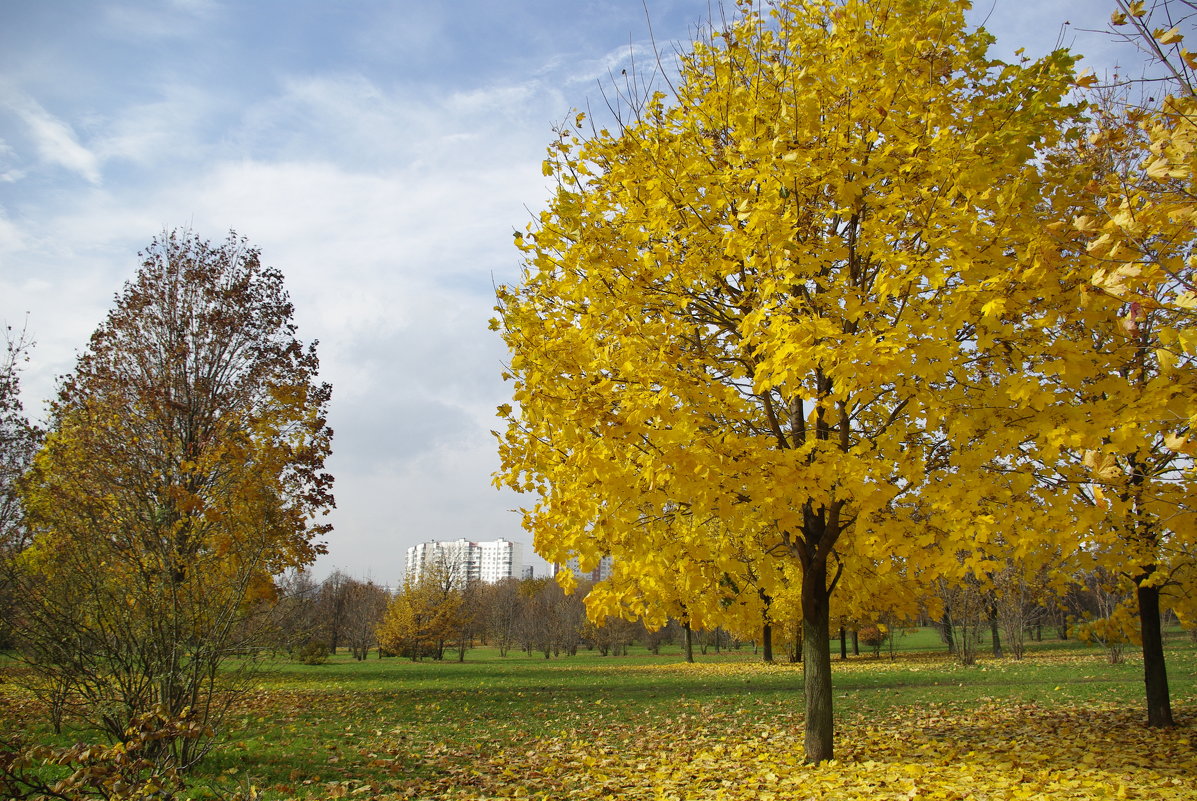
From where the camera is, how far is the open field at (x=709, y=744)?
5066 millimetres

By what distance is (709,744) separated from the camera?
301 inches

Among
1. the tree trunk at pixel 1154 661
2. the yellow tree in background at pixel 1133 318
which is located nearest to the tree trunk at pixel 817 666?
the yellow tree in background at pixel 1133 318

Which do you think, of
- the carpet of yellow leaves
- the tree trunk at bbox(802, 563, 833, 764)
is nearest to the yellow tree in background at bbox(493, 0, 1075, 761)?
the tree trunk at bbox(802, 563, 833, 764)

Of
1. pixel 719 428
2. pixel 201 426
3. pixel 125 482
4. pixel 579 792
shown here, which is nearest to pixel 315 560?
pixel 201 426

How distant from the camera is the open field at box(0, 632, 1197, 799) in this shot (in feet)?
16.6

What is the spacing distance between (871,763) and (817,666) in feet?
2.93

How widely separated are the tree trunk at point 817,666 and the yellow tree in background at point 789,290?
26 millimetres

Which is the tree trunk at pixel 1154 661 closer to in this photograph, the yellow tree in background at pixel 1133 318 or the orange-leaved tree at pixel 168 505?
the yellow tree in background at pixel 1133 318

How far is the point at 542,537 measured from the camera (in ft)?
15.5

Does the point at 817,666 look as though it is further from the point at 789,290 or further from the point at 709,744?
the point at 789,290

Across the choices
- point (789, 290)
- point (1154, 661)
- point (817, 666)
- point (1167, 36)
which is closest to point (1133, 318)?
point (1167, 36)

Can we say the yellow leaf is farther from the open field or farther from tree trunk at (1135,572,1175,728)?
tree trunk at (1135,572,1175,728)

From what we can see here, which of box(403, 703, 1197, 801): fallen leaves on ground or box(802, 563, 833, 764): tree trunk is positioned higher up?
box(802, 563, 833, 764): tree trunk

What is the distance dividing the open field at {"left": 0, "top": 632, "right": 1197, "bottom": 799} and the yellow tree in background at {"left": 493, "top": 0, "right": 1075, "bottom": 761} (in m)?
1.19
